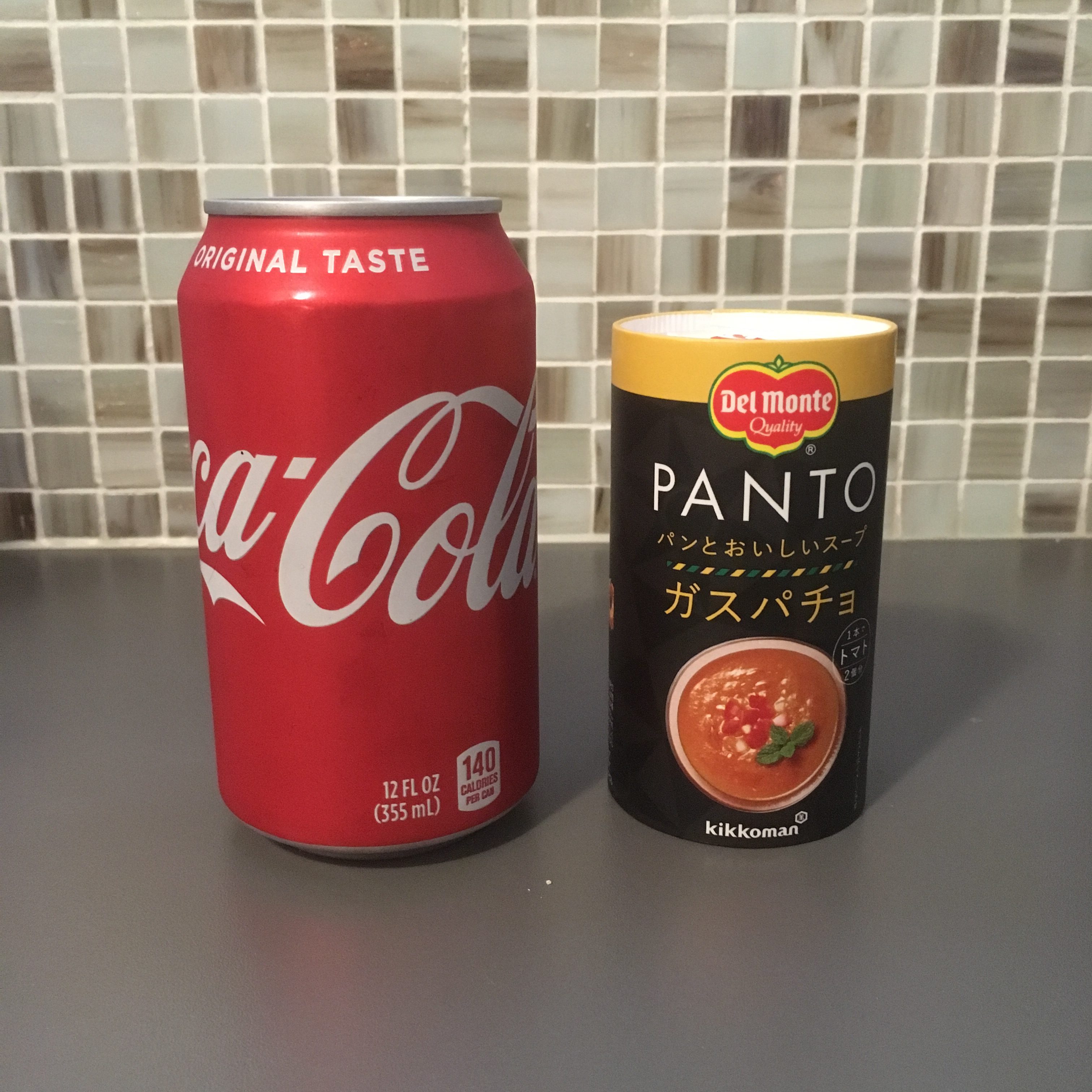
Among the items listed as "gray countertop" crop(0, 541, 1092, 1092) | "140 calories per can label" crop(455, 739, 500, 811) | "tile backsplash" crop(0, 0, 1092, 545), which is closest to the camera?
"gray countertop" crop(0, 541, 1092, 1092)

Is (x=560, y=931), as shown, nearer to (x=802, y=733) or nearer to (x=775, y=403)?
(x=802, y=733)

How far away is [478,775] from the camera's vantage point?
560 mm

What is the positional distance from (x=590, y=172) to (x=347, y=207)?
0.56m

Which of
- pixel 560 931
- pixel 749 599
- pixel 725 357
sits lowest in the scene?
pixel 560 931

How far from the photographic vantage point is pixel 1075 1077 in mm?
423

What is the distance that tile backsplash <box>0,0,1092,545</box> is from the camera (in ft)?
3.16

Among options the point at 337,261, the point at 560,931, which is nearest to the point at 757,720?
the point at 560,931

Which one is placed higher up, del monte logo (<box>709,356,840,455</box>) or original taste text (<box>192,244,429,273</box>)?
original taste text (<box>192,244,429,273</box>)

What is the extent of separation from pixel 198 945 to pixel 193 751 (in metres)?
0.20

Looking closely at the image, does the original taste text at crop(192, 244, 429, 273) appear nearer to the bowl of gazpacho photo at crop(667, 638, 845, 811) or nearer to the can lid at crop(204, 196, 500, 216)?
the can lid at crop(204, 196, 500, 216)

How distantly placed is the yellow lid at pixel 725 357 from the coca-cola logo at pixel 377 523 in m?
0.06

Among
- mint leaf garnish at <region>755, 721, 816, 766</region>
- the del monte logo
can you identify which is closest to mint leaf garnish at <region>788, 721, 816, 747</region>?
mint leaf garnish at <region>755, 721, 816, 766</region>

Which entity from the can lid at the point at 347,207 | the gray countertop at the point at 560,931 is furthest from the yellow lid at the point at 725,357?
the gray countertop at the point at 560,931

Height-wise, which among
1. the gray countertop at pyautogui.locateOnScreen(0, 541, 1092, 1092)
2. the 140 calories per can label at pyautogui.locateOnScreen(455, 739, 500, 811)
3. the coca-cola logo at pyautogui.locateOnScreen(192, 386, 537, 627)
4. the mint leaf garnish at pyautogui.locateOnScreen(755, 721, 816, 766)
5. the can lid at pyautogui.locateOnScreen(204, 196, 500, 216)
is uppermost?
the can lid at pyautogui.locateOnScreen(204, 196, 500, 216)
